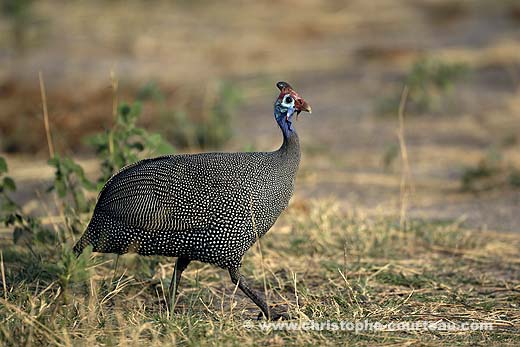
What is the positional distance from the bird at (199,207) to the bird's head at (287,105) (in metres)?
0.14

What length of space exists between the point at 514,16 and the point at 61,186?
39.5 feet

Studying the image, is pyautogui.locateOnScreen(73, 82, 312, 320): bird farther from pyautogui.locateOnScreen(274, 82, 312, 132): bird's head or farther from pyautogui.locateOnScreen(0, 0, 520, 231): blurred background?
pyautogui.locateOnScreen(0, 0, 520, 231): blurred background

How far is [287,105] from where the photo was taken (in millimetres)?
4270

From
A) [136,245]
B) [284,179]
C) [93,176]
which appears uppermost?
[284,179]

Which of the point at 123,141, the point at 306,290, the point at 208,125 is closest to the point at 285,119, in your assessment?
the point at 306,290

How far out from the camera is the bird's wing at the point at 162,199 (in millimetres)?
4039

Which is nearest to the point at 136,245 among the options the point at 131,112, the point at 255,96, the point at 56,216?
the point at 131,112

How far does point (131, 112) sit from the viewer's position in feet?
16.5

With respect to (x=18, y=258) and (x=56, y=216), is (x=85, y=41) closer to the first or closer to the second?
(x=56, y=216)

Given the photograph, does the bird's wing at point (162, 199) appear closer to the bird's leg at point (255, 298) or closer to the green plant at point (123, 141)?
the bird's leg at point (255, 298)

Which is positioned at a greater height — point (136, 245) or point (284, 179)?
point (284, 179)

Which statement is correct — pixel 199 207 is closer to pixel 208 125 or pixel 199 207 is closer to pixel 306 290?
pixel 306 290

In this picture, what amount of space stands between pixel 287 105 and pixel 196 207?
655mm

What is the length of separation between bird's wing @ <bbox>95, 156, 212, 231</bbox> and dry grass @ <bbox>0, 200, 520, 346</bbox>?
0.33 meters
